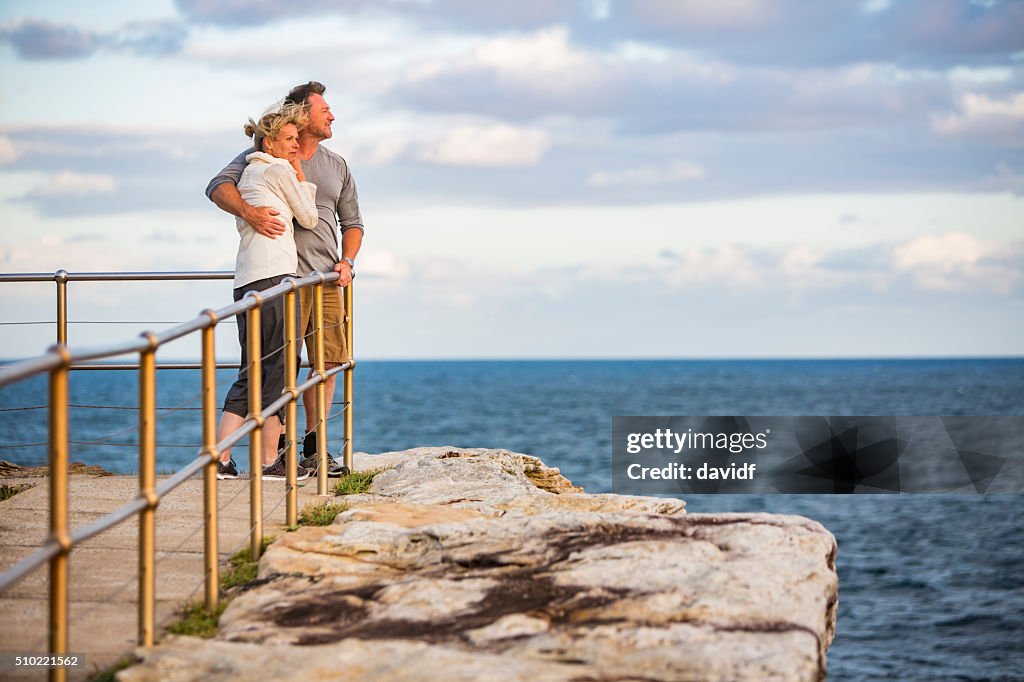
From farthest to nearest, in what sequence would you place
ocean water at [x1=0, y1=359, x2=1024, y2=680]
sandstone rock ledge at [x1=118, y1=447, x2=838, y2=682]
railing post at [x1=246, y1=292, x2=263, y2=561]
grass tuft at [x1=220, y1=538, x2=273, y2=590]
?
ocean water at [x1=0, y1=359, x2=1024, y2=680] → railing post at [x1=246, y1=292, x2=263, y2=561] → grass tuft at [x1=220, y1=538, x2=273, y2=590] → sandstone rock ledge at [x1=118, y1=447, x2=838, y2=682]

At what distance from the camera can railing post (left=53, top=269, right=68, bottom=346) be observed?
7.21m

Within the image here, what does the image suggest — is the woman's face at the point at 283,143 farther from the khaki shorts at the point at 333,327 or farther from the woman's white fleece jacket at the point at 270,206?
the khaki shorts at the point at 333,327

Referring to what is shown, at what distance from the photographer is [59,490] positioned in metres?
3.20

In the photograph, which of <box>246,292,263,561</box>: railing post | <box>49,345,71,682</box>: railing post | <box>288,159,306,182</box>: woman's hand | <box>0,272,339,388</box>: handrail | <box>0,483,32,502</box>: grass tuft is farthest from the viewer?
<box>0,483,32,502</box>: grass tuft

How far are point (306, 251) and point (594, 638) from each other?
376 cm

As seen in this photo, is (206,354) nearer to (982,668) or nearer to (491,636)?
(491,636)

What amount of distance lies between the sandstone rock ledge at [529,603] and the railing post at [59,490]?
12.1 inches

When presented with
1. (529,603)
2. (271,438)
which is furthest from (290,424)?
(529,603)

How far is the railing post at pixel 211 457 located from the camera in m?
4.25

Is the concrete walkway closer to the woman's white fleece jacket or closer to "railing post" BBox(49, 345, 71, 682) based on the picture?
"railing post" BBox(49, 345, 71, 682)

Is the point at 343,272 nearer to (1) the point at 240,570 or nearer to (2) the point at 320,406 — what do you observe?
(2) the point at 320,406

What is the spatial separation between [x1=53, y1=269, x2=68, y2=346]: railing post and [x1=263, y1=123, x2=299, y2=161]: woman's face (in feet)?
5.54

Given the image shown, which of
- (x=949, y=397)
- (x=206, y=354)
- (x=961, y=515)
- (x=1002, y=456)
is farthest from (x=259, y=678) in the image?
(x=949, y=397)

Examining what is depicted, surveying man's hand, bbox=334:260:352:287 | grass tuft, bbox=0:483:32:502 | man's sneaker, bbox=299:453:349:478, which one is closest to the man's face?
man's hand, bbox=334:260:352:287
